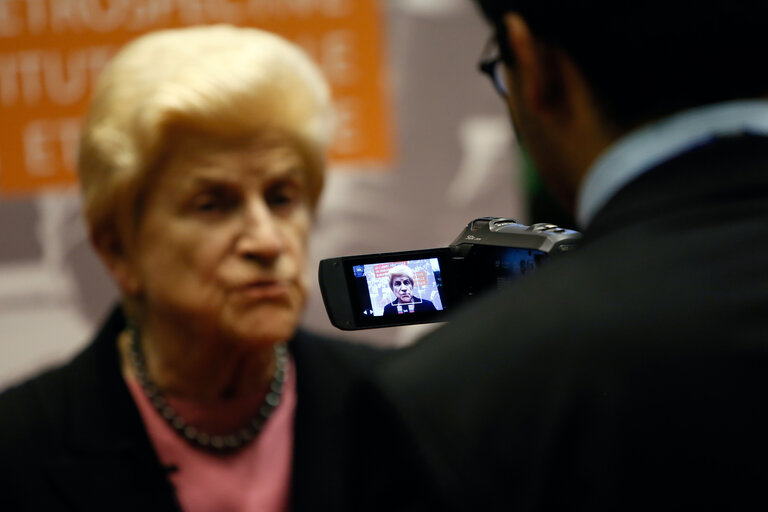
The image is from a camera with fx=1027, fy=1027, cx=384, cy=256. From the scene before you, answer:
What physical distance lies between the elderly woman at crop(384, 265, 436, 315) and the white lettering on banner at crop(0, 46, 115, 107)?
194 cm

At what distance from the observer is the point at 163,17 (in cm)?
258

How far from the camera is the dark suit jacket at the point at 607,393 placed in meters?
0.53

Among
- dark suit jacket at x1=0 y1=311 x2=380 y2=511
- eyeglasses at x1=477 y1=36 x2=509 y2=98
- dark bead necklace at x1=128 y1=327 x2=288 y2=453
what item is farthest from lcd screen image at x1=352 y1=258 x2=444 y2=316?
dark bead necklace at x1=128 y1=327 x2=288 y2=453

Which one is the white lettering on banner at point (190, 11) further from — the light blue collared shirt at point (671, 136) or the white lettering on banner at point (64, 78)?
the light blue collared shirt at point (671, 136)

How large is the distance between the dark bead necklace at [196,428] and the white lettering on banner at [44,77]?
1.06m

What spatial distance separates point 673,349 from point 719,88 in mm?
161

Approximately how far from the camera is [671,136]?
0.59 m

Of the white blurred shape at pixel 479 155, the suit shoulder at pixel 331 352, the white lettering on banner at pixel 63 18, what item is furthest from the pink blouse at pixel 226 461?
the white lettering on banner at pixel 63 18

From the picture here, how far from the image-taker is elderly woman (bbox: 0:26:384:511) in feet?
5.26

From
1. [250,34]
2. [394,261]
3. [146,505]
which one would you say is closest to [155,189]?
[250,34]

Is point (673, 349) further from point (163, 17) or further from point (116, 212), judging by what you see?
point (163, 17)

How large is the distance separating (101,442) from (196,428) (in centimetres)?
15

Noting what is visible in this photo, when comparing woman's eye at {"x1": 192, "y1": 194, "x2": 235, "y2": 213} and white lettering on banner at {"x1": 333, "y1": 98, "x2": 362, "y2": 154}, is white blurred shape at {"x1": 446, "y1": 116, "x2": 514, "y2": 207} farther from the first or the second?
woman's eye at {"x1": 192, "y1": 194, "x2": 235, "y2": 213}

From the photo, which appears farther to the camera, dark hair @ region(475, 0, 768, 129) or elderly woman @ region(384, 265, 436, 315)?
elderly woman @ region(384, 265, 436, 315)
